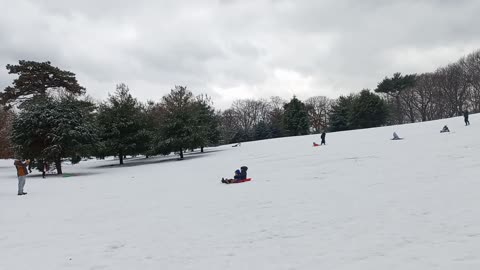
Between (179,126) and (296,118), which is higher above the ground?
(296,118)

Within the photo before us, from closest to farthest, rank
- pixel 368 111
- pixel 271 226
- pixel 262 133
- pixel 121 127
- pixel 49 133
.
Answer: pixel 271 226 → pixel 49 133 → pixel 121 127 → pixel 368 111 → pixel 262 133

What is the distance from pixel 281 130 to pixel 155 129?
39.7m

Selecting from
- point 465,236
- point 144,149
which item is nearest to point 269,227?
point 465,236

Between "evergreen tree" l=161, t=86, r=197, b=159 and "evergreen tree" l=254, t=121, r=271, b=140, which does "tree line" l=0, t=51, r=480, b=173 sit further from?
"evergreen tree" l=254, t=121, r=271, b=140

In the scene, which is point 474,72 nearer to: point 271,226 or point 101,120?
point 101,120

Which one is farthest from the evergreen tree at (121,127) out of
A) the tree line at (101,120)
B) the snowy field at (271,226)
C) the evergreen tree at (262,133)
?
the evergreen tree at (262,133)

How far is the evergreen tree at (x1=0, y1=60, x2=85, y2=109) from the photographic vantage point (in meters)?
36.2

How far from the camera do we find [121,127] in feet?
115

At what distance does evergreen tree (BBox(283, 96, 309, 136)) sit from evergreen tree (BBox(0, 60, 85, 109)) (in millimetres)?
41712

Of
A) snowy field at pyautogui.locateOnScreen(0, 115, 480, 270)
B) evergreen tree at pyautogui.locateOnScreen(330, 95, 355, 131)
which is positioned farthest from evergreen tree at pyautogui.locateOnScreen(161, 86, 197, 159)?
evergreen tree at pyautogui.locateOnScreen(330, 95, 355, 131)

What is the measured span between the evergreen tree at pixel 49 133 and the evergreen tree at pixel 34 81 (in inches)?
352

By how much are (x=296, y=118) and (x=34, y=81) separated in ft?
151

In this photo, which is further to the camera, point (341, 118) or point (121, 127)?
point (341, 118)

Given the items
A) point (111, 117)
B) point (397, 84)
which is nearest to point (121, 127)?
point (111, 117)
